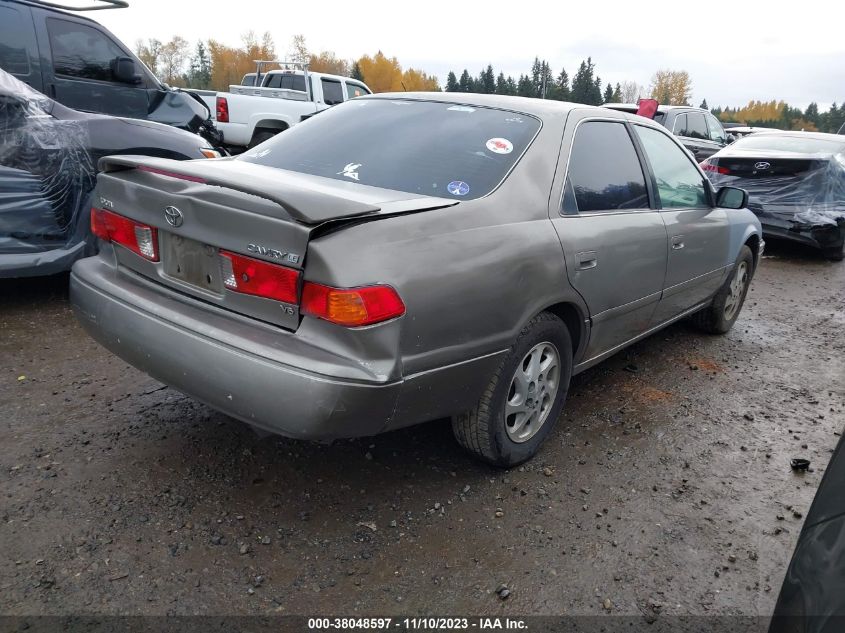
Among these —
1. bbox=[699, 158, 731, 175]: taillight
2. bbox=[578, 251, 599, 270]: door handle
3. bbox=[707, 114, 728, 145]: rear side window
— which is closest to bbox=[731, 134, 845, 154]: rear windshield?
bbox=[699, 158, 731, 175]: taillight

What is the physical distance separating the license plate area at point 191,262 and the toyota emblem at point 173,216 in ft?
0.19

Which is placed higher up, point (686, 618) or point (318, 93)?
point (318, 93)

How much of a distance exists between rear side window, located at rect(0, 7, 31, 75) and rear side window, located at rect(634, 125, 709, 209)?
17.8 feet

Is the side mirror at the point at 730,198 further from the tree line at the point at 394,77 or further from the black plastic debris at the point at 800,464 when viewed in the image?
the tree line at the point at 394,77

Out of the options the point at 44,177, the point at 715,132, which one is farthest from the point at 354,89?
the point at 44,177

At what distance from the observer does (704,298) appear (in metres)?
4.50

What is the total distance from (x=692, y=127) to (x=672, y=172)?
10.6 meters

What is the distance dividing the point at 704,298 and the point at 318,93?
11.6 m

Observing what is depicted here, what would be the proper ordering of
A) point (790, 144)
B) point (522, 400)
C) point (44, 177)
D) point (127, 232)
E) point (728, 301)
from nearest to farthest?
point (127, 232) → point (522, 400) → point (44, 177) → point (728, 301) → point (790, 144)

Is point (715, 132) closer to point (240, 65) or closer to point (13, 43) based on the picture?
point (13, 43)

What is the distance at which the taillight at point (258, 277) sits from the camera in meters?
2.13

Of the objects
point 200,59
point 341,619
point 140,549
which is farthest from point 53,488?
point 200,59

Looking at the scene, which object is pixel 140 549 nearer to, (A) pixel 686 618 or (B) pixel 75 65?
(A) pixel 686 618

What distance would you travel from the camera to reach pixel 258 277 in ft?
7.23
